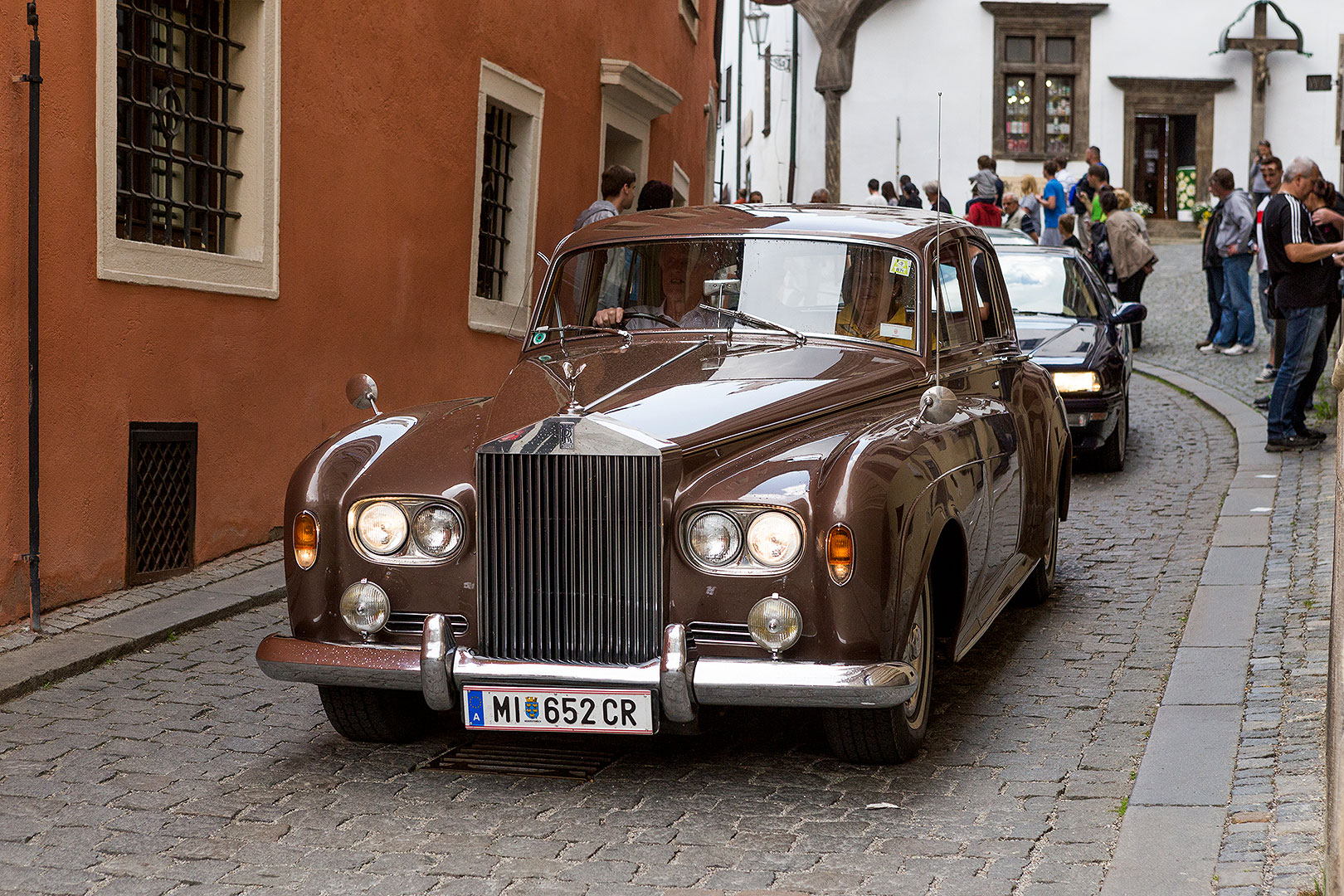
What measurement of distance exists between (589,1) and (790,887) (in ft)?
35.4

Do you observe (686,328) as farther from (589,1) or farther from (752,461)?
(589,1)

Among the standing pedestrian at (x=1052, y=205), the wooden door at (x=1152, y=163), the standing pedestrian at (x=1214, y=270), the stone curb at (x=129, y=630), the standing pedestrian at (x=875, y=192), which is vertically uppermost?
the wooden door at (x=1152, y=163)

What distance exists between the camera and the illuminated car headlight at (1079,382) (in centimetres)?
1091

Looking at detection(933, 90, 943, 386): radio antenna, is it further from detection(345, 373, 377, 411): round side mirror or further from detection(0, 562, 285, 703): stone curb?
detection(0, 562, 285, 703): stone curb

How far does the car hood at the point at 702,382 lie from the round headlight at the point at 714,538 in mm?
245

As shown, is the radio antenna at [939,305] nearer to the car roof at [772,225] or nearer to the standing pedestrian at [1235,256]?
the car roof at [772,225]

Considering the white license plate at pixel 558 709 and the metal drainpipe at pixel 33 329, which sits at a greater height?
the metal drainpipe at pixel 33 329

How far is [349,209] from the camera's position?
9.39 m

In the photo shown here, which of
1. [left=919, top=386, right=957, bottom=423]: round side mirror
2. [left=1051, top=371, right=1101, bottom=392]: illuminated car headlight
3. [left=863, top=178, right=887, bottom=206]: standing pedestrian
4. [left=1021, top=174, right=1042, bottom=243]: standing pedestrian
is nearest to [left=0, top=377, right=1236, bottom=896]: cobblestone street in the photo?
[left=919, top=386, right=957, bottom=423]: round side mirror

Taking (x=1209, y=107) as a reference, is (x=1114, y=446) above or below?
A: below

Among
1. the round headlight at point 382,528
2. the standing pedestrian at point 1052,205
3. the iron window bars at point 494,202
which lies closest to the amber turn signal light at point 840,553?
the round headlight at point 382,528

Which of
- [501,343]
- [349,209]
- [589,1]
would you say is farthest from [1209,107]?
[349,209]

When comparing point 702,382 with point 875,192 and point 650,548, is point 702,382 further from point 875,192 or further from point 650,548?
point 875,192

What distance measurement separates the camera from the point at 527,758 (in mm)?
5035
